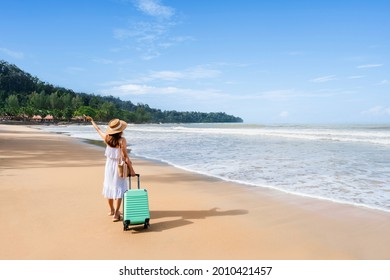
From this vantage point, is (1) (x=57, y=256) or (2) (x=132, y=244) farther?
(2) (x=132, y=244)

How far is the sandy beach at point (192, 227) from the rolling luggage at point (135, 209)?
0.61 ft

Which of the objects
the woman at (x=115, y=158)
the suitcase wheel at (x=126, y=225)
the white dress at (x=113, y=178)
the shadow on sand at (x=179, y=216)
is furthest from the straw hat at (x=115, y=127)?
the shadow on sand at (x=179, y=216)

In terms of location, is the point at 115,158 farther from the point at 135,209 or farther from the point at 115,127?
the point at 135,209

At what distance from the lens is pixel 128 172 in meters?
5.03

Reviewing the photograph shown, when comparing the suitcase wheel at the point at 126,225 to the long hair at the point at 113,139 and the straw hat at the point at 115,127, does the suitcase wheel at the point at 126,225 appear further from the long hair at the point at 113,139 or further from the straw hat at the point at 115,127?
the straw hat at the point at 115,127

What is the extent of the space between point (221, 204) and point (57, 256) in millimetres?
3320

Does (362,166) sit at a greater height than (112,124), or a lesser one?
lesser

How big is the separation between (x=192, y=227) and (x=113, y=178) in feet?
4.89

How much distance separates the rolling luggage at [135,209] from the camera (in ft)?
14.9

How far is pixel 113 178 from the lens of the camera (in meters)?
5.06

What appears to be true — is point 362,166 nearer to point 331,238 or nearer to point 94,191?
point 331,238
